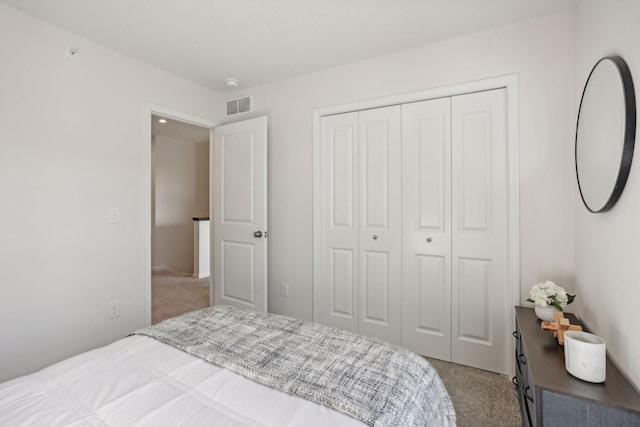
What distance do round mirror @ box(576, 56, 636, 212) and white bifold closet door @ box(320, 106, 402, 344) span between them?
1.19 meters

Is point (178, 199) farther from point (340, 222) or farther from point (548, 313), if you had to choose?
point (548, 313)

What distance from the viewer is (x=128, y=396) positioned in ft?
3.33

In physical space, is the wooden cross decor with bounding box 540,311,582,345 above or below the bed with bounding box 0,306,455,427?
above

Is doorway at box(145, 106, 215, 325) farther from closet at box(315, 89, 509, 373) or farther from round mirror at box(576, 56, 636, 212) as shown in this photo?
round mirror at box(576, 56, 636, 212)

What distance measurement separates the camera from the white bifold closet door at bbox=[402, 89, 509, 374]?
224cm

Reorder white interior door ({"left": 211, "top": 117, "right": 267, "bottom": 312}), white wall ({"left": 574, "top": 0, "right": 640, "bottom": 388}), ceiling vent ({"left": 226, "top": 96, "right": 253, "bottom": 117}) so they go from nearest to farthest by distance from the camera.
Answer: white wall ({"left": 574, "top": 0, "right": 640, "bottom": 388}) < white interior door ({"left": 211, "top": 117, "right": 267, "bottom": 312}) < ceiling vent ({"left": 226, "top": 96, "right": 253, "bottom": 117})

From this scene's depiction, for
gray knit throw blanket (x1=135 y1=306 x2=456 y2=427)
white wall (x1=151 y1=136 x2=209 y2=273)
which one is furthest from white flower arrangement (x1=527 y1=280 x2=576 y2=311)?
white wall (x1=151 y1=136 x2=209 y2=273)

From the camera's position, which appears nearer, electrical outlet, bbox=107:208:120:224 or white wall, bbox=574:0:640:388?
white wall, bbox=574:0:640:388

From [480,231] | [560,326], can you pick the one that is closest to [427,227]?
[480,231]

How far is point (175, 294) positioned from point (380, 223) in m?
3.07

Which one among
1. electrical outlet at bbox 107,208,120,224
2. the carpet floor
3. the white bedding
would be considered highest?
electrical outlet at bbox 107,208,120,224

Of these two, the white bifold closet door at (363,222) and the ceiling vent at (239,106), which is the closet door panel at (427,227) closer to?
the white bifold closet door at (363,222)

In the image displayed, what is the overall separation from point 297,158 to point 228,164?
785 millimetres

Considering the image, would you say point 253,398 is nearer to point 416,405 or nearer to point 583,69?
point 416,405
